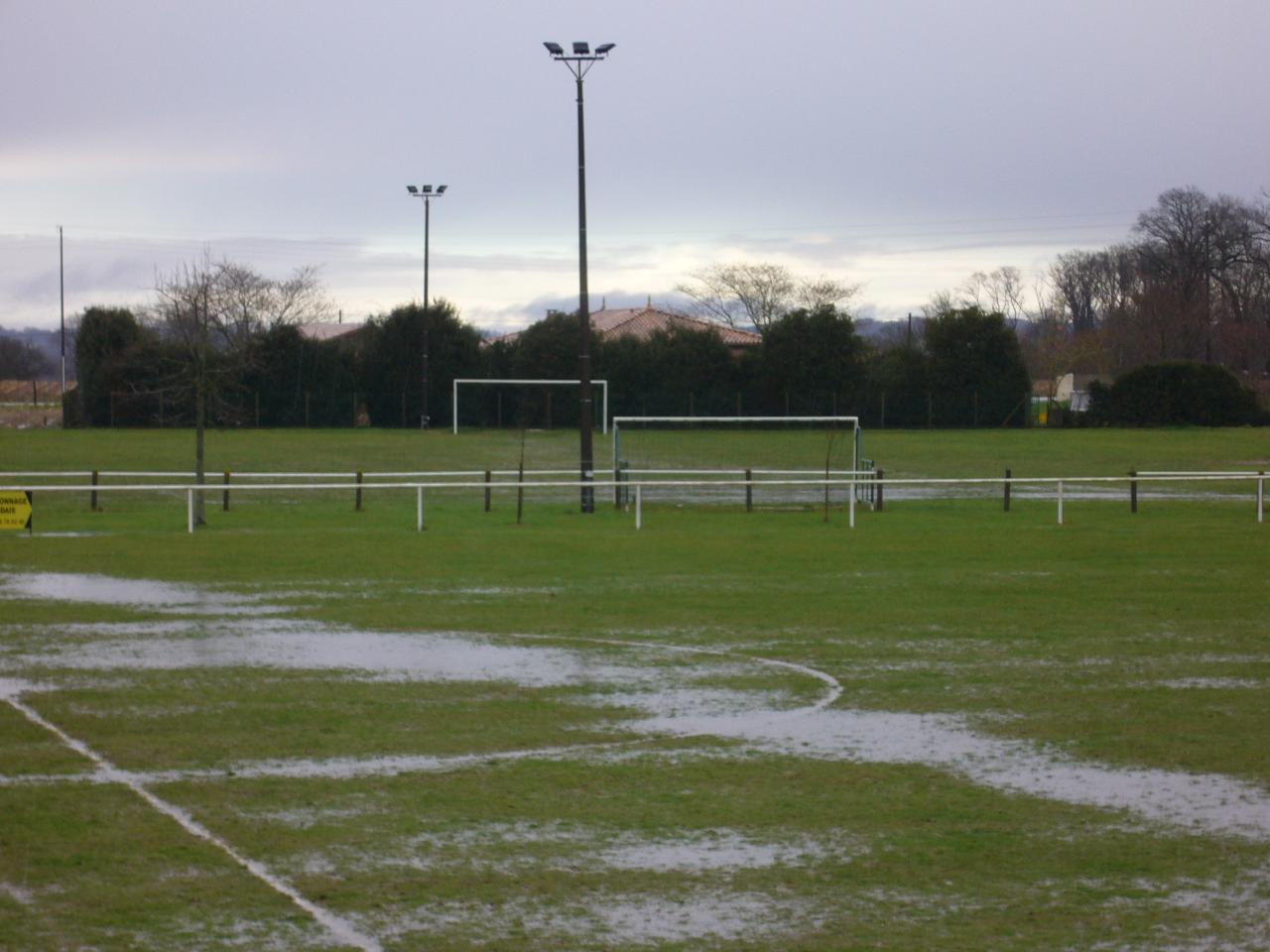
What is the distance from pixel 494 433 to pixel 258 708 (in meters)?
55.4

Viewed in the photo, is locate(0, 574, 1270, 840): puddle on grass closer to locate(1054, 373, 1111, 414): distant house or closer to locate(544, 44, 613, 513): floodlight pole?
locate(544, 44, 613, 513): floodlight pole

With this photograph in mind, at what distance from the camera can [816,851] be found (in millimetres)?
7652

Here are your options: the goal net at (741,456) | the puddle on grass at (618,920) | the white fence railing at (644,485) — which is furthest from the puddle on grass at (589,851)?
the goal net at (741,456)

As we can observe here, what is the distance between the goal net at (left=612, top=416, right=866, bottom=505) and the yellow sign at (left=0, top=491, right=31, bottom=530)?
15.7 meters

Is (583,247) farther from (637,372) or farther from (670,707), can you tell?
(637,372)

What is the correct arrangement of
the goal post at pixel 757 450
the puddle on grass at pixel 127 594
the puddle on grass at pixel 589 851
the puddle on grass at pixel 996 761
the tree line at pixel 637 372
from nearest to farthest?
1. the puddle on grass at pixel 589 851
2. the puddle on grass at pixel 996 761
3. the puddle on grass at pixel 127 594
4. the goal post at pixel 757 450
5. the tree line at pixel 637 372

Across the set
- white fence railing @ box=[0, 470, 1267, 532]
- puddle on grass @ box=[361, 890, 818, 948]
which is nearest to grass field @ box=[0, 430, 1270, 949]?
puddle on grass @ box=[361, 890, 818, 948]

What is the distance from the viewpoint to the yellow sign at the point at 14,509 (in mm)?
23625

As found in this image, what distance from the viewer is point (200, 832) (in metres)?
7.93

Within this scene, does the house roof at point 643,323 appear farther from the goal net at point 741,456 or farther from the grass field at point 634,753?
the grass field at point 634,753

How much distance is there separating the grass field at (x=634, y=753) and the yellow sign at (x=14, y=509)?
1.81 metres

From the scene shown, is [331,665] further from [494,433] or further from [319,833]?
[494,433]

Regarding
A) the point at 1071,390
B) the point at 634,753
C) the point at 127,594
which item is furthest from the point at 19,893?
the point at 1071,390

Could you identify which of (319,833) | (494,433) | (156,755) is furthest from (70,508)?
(494,433)
